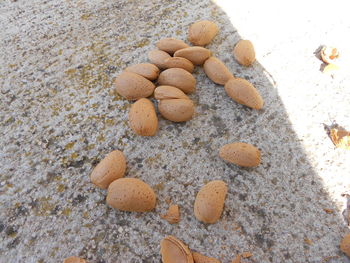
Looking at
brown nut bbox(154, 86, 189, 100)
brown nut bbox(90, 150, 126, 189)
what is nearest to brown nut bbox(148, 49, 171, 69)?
brown nut bbox(154, 86, 189, 100)

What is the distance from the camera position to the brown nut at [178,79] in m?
0.94

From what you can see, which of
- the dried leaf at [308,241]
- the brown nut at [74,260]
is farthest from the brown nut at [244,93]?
the brown nut at [74,260]

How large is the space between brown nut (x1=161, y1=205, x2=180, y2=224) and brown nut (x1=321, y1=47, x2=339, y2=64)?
0.75m

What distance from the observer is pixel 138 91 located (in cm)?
92

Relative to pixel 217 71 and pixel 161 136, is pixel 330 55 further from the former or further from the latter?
pixel 161 136

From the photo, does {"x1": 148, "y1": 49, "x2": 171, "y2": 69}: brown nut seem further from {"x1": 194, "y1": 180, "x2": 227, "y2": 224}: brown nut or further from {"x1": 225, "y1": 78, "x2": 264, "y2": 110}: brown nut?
{"x1": 194, "y1": 180, "x2": 227, "y2": 224}: brown nut

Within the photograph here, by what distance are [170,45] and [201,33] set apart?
13 centimetres

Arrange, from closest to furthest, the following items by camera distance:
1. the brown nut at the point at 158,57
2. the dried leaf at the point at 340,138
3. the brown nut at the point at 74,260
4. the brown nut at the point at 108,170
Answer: the brown nut at the point at 74,260
the brown nut at the point at 108,170
the dried leaf at the point at 340,138
the brown nut at the point at 158,57

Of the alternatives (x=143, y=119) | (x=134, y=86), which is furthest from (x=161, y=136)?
(x=134, y=86)

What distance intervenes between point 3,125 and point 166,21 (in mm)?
684

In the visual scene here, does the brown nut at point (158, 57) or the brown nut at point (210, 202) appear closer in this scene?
the brown nut at point (210, 202)

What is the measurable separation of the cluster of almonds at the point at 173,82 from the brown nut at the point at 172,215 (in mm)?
227

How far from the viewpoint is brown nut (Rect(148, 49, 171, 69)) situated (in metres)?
1.00

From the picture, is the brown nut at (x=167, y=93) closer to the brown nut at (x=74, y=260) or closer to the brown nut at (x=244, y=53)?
the brown nut at (x=244, y=53)
